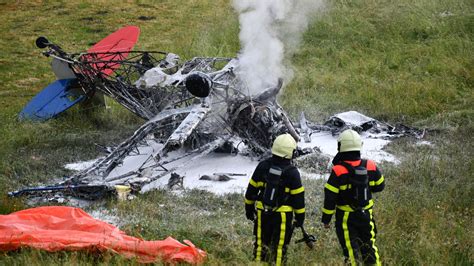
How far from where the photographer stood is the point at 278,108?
384 inches

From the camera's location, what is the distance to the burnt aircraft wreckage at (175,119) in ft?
28.8

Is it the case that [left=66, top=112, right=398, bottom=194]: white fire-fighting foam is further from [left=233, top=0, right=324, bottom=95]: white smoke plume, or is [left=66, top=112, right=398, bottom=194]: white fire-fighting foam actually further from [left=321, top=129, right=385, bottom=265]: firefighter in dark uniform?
[left=321, top=129, right=385, bottom=265]: firefighter in dark uniform

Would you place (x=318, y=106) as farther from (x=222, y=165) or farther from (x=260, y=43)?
(x=222, y=165)

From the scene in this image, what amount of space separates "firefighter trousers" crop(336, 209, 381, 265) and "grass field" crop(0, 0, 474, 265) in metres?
0.34

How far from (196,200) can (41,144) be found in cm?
470

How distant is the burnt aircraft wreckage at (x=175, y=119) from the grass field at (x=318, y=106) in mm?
669

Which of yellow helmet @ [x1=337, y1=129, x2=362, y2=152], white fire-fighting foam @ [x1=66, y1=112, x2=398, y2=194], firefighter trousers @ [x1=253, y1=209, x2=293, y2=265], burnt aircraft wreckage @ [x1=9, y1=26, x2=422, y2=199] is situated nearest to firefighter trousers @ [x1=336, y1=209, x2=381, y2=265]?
firefighter trousers @ [x1=253, y1=209, x2=293, y2=265]

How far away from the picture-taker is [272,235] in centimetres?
568

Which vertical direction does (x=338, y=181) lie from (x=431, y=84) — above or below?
above

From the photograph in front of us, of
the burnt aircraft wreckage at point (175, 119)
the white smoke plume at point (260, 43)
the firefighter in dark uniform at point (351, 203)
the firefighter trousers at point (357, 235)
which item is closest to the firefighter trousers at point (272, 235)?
the firefighter in dark uniform at point (351, 203)

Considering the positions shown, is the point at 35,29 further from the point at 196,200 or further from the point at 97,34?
the point at 196,200

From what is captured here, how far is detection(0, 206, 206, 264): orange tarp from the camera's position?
19.2ft

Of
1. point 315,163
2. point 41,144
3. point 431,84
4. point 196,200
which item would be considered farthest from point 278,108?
point 431,84

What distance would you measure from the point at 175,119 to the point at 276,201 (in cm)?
458
